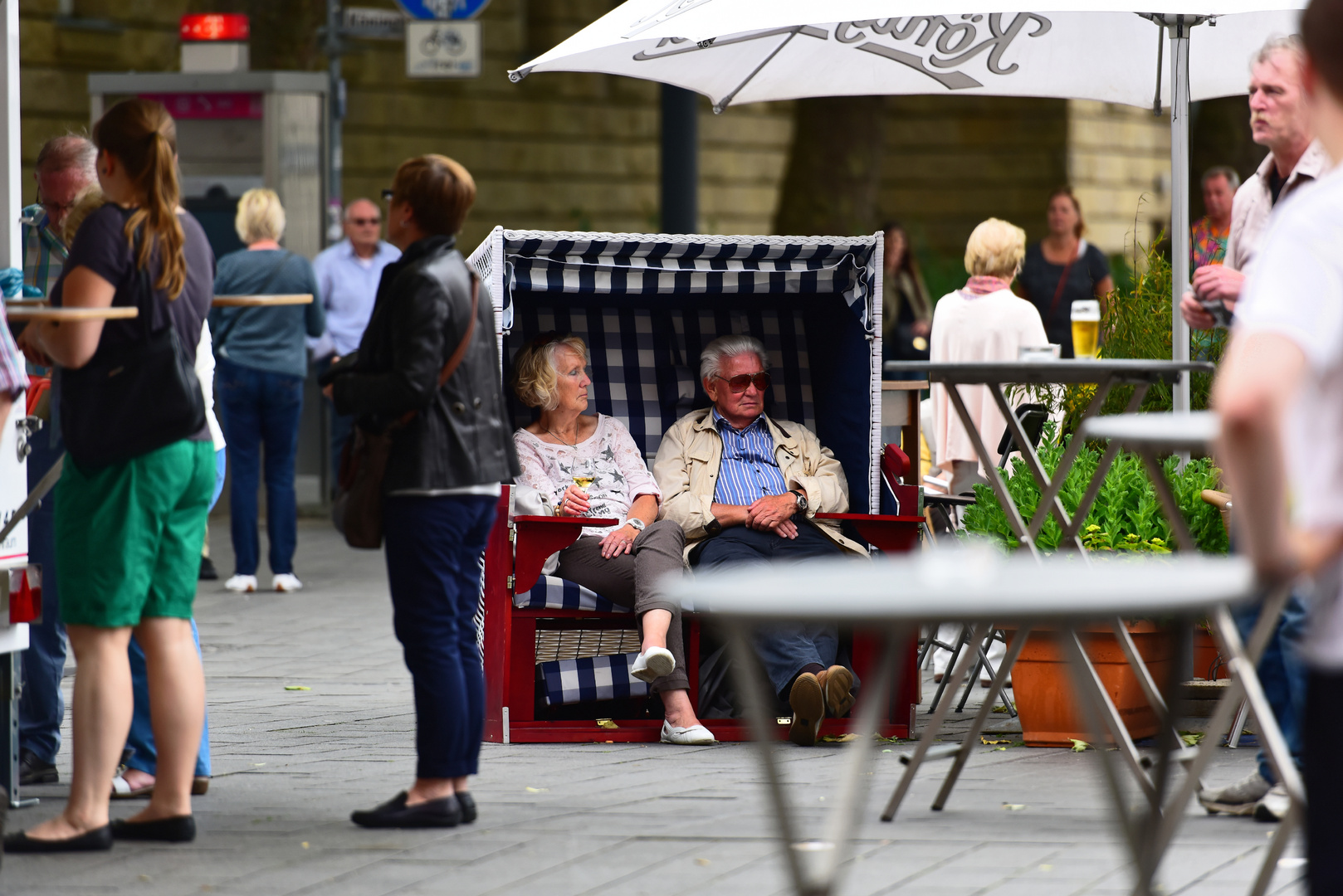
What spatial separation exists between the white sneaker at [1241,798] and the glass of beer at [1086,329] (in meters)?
3.13

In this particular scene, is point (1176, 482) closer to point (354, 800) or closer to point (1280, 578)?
point (354, 800)

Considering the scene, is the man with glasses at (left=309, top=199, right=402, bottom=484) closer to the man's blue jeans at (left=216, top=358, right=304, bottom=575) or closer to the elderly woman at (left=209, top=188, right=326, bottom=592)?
the elderly woman at (left=209, top=188, right=326, bottom=592)

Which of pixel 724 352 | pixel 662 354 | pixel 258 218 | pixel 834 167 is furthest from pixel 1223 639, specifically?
pixel 834 167

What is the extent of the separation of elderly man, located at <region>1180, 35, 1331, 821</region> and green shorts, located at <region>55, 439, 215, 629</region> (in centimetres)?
252

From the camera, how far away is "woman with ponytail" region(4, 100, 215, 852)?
448 centimetres

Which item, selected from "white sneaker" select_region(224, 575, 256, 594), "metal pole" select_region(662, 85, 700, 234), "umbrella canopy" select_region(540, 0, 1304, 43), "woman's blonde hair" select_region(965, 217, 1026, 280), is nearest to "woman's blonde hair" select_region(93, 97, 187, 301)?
"umbrella canopy" select_region(540, 0, 1304, 43)

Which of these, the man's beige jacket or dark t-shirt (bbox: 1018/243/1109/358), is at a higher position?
dark t-shirt (bbox: 1018/243/1109/358)

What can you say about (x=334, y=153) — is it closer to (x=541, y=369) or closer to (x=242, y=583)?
(x=242, y=583)

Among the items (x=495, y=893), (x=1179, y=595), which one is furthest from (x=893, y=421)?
(x=1179, y=595)

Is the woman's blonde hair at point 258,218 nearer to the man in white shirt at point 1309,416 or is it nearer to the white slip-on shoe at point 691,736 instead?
the white slip-on shoe at point 691,736

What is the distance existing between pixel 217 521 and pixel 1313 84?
11.6 meters

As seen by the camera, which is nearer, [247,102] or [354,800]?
[354,800]

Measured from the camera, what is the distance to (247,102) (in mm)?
12477

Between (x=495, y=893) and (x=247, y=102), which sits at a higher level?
(x=247, y=102)
